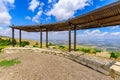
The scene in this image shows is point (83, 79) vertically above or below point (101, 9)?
below

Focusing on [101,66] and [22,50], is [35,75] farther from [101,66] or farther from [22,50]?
[22,50]

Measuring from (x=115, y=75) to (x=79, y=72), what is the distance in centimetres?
200

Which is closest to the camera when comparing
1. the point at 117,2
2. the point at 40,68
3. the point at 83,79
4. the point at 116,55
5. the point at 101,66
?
the point at 117,2

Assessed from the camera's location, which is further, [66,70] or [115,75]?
[66,70]

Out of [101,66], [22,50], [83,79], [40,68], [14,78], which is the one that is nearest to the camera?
[83,79]

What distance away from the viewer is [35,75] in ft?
24.7

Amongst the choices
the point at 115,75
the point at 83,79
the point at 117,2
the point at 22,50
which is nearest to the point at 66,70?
the point at 83,79

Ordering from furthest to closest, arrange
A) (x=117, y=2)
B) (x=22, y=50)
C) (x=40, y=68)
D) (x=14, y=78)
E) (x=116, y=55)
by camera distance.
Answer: (x=22, y=50)
(x=116, y=55)
(x=40, y=68)
(x=14, y=78)
(x=117, y=2)

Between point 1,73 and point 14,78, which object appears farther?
point 1,73

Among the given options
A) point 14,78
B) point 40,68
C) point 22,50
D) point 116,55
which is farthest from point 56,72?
point 22,50

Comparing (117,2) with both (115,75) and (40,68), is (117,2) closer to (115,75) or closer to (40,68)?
(115,75)

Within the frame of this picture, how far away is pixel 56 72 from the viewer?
784cm

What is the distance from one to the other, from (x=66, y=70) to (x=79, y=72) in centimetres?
72

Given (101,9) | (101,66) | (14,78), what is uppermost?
(101,9)
